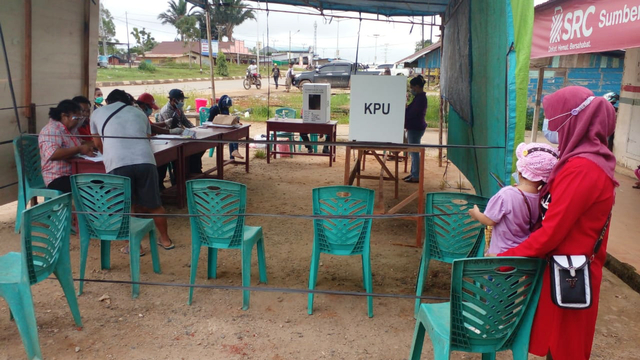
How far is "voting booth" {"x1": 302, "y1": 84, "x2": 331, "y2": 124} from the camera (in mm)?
7438

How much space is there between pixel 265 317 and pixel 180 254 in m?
1.53

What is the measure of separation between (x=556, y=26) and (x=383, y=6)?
8.70ft

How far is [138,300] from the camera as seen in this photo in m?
3.54

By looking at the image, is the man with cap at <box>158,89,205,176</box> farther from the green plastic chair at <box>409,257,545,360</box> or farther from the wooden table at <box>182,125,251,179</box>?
the green plastic chair at <box>409,257,545,360</box>

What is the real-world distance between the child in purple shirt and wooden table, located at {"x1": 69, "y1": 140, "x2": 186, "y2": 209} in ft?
12.5

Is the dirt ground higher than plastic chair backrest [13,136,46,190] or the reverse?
the reverse

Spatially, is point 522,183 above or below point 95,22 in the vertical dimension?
below

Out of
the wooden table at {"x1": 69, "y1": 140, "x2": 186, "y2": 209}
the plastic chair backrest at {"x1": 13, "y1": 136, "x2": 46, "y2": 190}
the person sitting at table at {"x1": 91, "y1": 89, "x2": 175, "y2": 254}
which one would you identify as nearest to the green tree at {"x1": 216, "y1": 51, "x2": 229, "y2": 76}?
the wooden table at {"x1": 69, "y1": 140, "x2": 186, "y2": 209}

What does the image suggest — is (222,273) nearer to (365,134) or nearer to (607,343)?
(365,134)

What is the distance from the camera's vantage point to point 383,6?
281 inches

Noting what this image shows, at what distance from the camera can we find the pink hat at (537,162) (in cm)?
217

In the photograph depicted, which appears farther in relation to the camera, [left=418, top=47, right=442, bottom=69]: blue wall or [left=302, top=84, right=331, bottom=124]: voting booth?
[left=418, top=47, right=442, bottom=69]: blue wall

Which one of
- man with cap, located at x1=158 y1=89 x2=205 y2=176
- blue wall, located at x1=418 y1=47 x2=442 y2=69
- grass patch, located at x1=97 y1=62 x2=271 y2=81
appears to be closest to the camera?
man with cap, located at x1=158 y1=89 x2=205 y2=176

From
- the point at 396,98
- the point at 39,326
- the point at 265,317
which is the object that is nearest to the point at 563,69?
the point at 396,98
